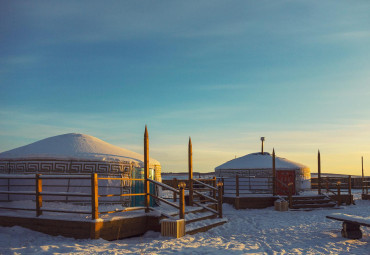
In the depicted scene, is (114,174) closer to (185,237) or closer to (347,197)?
(185,237)

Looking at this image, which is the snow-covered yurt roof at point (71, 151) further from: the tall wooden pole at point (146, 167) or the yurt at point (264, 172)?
the yurt at point (264, 172)

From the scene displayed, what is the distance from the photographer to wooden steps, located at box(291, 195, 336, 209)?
1564 centimetres

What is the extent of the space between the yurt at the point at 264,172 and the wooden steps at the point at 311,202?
2.47m

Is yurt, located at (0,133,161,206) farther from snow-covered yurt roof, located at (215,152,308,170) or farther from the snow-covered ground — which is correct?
snow-covered yurt roof, located at (215,152,308,170)

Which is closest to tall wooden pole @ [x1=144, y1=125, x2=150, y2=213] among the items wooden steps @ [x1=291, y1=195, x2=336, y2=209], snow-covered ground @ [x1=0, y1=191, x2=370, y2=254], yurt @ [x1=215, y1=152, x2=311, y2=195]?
snow-covered ground @ [x1=0, y1=191, x2=370, y2=254]

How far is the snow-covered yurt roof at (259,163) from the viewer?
65.0 ft

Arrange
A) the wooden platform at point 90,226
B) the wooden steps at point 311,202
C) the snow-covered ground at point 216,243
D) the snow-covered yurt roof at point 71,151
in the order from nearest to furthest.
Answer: the snow-covered ground at point 216,243 → the wooden platform at point 90,226 → the snow-covered yurt roof at point 71,151 → the wooden steps at point 311,202

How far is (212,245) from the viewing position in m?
7.50

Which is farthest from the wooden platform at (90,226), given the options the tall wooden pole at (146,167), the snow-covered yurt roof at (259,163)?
the snow-covered yurt roof at (259,163)

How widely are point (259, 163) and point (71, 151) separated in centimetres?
1077

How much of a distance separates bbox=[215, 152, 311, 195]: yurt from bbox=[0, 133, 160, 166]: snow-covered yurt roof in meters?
6.73

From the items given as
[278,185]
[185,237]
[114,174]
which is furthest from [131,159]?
[278,185]

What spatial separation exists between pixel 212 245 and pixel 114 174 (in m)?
5.42

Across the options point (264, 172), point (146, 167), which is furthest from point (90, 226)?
point (264, 172)
